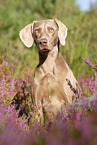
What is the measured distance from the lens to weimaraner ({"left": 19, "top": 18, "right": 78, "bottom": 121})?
8.09ft

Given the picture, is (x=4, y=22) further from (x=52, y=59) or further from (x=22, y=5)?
(x=52, y=59)

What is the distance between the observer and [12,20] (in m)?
8.05

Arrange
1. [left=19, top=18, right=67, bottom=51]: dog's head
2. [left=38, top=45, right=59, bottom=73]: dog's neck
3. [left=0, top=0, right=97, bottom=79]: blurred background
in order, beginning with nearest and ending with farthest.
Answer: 1. [left=19, top=18, right=67, bottom=51]: dog's head
2. [left=38, top=45, right=59, bottom=73]: dog's neck
3. [left=0, top=0, right=97, bottom=79]: blurred background

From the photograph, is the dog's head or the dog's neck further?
the dog's neck

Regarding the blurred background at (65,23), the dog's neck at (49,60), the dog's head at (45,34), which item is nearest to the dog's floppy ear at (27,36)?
the dog's head at (45,34)

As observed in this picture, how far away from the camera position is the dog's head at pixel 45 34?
7.94 ft

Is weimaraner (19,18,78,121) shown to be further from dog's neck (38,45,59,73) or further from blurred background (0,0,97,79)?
blurred background (0,0,97,79)

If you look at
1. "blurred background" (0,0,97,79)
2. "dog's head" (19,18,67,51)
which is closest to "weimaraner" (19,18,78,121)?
"dog's head" (19,18,67,51)

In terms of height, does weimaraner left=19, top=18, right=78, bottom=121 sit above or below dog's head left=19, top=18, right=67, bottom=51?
below

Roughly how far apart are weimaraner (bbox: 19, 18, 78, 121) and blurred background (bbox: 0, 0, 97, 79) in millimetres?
1066

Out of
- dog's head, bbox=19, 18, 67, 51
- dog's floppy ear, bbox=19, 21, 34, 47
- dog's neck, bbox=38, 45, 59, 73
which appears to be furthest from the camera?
dog's floppy ear, bbox=19, 21, 34, 47

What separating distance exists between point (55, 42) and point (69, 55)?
1.88 meters

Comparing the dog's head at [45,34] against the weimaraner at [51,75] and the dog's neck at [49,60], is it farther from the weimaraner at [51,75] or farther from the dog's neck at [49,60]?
the dog's neck at [49,60]

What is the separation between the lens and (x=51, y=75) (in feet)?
8.32
